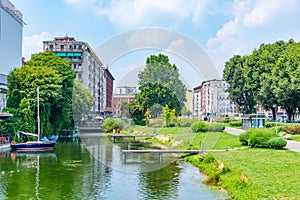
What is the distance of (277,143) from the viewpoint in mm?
27375

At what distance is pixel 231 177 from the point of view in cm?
1973

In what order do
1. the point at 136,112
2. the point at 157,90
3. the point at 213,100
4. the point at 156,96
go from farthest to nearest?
the point at 213,100
the point at 136,112
the point at 156,96
the point at 157,90

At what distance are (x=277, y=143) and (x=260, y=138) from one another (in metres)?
1.60

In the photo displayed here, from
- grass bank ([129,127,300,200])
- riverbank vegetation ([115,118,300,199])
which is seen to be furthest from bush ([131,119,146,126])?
grass bank ([129,127,300,200])

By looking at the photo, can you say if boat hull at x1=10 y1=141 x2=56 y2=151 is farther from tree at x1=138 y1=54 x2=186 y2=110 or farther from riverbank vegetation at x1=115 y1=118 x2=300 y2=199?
tree at x1=138 y1=54 x2=186 y2=110

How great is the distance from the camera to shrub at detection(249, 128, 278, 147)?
1128 inches

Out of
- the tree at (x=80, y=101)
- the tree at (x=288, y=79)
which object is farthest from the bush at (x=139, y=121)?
the tree at (x=288, y=79)

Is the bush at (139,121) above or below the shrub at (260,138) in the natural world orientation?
above

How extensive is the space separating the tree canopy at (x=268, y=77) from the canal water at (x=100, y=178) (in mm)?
23265

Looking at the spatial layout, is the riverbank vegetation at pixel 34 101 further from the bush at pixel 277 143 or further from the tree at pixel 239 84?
the tree at pixel 239 84

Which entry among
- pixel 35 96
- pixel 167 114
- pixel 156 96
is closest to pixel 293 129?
pixel 167 114

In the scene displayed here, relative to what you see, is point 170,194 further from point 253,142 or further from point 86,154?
point 86,154

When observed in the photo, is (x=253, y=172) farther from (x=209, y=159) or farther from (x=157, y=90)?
(x=157, y=90)

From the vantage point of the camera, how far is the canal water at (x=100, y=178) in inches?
729
